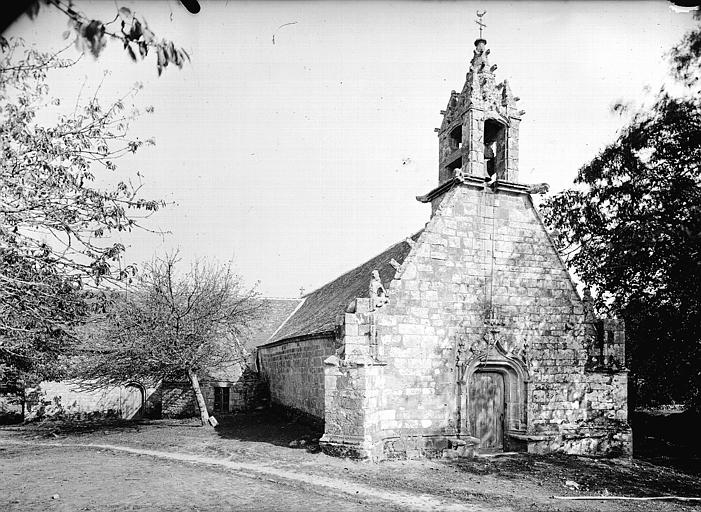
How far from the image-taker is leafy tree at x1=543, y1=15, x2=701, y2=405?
15492mm

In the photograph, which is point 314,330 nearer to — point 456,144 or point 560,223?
point 456,144

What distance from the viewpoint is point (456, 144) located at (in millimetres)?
16422

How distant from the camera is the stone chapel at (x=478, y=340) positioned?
1300 centimetres

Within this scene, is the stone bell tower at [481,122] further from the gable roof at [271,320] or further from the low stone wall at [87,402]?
the low stone wall at [87,402]

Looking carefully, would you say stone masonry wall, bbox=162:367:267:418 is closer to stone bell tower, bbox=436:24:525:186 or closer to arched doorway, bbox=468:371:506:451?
arched doorway, bbox=468:371:506:451

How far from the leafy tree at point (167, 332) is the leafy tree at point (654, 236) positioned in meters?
13.6

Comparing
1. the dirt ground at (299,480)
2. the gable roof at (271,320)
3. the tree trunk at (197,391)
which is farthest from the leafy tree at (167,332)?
the gable roof at (271,320)

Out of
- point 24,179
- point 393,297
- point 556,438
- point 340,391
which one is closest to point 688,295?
point 556,438

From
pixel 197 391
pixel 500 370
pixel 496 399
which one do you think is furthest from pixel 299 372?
pixel 500 370

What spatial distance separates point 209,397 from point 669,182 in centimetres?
2172

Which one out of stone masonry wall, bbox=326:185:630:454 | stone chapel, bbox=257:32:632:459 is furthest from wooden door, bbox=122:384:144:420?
stone masonry wall, bbox=326:185:630:454

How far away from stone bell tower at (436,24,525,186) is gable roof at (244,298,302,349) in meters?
15.4

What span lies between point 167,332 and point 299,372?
4947 mm

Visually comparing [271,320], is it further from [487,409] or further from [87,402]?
[487,409]
